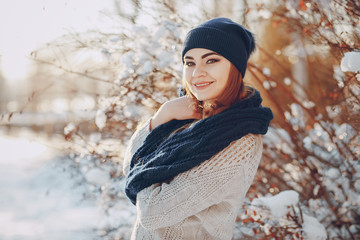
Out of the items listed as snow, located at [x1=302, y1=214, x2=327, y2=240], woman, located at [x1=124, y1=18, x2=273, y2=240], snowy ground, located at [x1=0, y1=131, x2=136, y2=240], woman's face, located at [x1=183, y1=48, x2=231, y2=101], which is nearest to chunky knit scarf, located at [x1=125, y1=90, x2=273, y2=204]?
woman, located at [x1=124, y1=18, x2=273, y2=240]

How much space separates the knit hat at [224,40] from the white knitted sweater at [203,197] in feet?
1.12

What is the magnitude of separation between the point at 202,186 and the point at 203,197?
0.04 meters

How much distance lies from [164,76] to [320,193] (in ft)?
5.53

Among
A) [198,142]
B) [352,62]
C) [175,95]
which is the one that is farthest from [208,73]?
[175,95]

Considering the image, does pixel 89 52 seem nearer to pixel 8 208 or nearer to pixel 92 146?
pixel 92 146

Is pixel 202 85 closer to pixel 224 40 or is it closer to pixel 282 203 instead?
pixel 224 40

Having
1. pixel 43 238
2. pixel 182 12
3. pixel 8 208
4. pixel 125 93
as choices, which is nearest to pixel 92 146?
pixel 125 93

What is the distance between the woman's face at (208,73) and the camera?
143 cm

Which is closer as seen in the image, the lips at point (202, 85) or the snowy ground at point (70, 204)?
the lips at point (202, 85)

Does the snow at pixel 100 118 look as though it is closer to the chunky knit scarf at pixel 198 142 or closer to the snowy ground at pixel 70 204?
the snowy ground at pixel 70 204

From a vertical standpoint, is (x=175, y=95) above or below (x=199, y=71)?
below

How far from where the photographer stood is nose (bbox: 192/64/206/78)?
1438mm

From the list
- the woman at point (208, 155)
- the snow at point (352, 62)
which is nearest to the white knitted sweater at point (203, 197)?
the woman at point (208, 155)

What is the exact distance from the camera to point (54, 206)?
17.6ft
